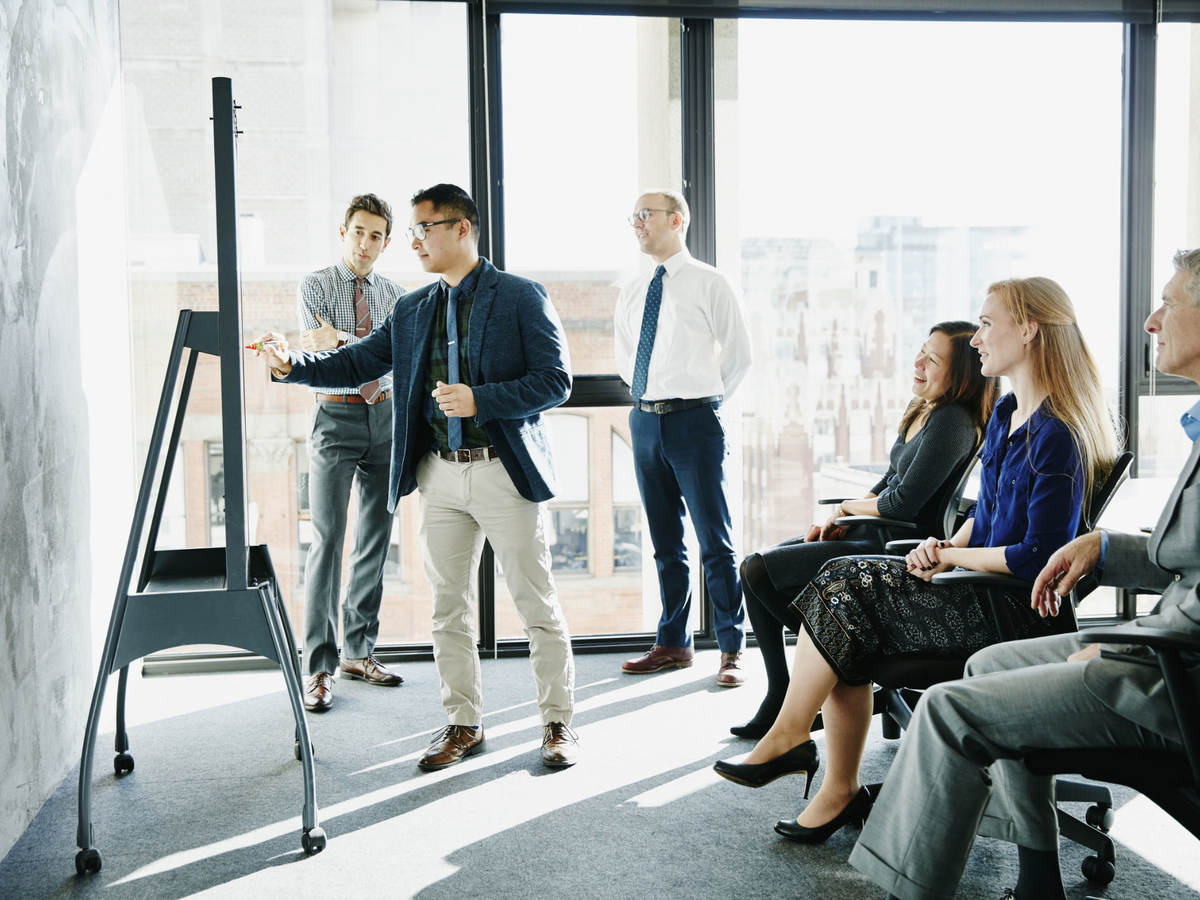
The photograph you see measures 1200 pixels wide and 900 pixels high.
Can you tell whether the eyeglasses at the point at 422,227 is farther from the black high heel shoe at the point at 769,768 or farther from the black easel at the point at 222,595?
the black high heel shoe at the point at 769,768

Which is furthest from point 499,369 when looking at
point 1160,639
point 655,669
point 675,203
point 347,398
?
point 1160,639

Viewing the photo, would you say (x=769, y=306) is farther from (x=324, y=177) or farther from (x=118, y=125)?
(x=118, y=125)

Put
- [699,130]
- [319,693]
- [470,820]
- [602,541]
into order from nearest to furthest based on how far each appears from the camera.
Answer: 1. [470,820]
2. [319,693]
3. [699,130]
4. [602,541]

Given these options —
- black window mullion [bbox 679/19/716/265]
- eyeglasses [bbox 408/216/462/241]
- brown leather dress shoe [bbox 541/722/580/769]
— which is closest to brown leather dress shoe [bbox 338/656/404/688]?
brown leather dress shoe [bbox 541/722/580/769]

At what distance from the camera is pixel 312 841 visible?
240cm

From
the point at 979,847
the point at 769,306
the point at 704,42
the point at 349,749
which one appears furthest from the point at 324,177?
the point at 979,847

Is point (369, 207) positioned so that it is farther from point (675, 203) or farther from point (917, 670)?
point (917, 670)

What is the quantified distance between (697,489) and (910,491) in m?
1.05

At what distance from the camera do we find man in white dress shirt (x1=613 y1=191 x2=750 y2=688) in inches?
150

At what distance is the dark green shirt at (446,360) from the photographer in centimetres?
294

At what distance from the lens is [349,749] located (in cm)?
312

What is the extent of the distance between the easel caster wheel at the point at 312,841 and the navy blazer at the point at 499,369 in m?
0.92

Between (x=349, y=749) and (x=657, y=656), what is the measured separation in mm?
1272

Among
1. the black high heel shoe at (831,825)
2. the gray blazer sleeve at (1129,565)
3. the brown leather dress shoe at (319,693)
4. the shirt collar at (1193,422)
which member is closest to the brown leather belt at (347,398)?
the brown leather dress shoe at (319,693)
